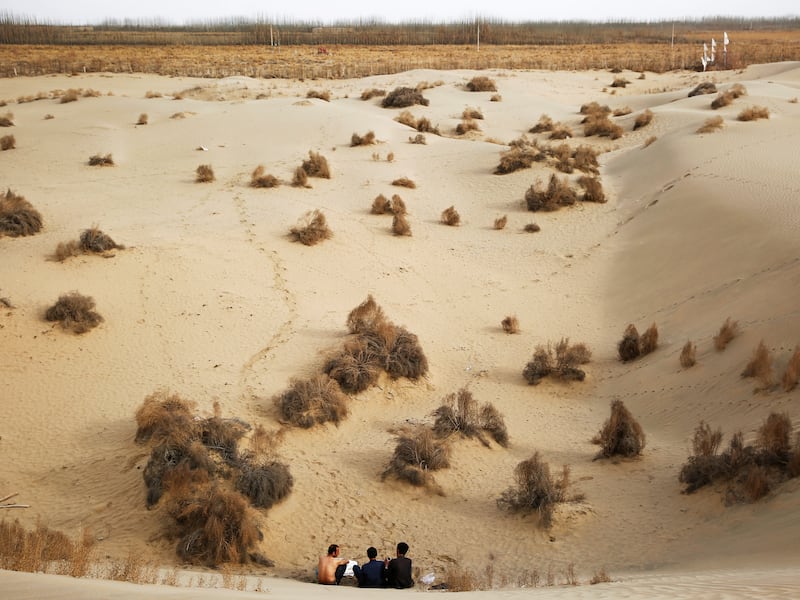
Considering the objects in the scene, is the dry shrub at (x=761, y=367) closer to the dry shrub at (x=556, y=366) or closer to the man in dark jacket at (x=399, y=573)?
the dry shrub at (x=556, y=366)

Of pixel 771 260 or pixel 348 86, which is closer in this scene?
pixel 771 260

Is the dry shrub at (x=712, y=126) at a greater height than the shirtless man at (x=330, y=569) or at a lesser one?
greater

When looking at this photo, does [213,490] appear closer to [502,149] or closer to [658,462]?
[658,462]

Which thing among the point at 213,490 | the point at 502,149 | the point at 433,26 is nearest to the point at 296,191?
the point at 502,149

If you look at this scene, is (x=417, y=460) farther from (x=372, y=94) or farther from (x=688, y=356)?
(x=372, y=94)

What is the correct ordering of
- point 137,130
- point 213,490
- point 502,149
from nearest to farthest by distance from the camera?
1. point 213,490
2. point 502,149
3. point 137,130

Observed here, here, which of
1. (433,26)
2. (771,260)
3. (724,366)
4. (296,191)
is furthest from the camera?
(433,26)

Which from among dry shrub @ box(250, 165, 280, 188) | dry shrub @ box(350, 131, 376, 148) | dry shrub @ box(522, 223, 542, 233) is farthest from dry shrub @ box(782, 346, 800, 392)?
dry shrub @ box(350, 131, 376, 148)

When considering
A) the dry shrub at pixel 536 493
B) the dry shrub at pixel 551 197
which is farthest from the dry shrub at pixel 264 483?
the dry shrub at pixel 551 197
